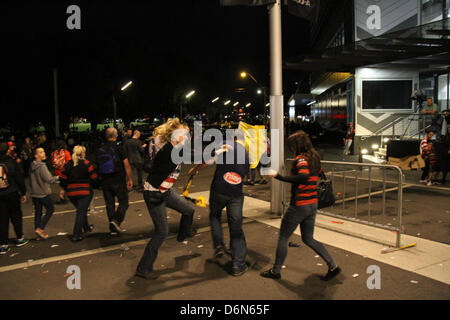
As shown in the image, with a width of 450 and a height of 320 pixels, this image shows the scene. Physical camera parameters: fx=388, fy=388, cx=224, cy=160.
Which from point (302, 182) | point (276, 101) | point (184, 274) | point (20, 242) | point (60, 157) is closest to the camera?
point (302, 182)

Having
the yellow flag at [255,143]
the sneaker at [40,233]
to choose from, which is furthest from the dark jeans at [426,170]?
the sneaker at [40,233]

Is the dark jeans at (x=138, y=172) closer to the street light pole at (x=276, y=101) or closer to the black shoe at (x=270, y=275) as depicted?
the street light pole at (x=276, y=101)

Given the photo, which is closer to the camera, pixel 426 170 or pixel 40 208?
pixel 40 208

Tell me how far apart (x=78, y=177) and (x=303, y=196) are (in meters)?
→ 3.90

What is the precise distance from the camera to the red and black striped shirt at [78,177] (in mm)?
6546

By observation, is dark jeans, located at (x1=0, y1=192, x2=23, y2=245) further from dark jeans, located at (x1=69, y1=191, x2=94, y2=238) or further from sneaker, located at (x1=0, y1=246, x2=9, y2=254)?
dark jeans, located at (x1=69, y1=191, x2=94, y2=238)

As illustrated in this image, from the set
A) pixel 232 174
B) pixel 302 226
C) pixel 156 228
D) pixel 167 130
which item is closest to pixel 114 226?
pixel 156 228

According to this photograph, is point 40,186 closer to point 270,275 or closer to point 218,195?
point 218,195

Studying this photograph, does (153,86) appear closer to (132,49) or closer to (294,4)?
(132,49)

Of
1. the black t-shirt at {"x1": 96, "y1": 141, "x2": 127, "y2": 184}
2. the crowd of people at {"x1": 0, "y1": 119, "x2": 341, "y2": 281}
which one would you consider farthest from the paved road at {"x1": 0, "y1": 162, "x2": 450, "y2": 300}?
the black t-shirt at {"x1": 96, "y1": 141, "x2": 127, "y2": 184}

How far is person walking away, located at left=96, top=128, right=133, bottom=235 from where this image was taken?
690 cm

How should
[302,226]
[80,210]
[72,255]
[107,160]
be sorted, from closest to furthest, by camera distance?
[302,226] < [72,255] < [80,210] < [107,160]

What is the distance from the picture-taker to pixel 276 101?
8.01m
